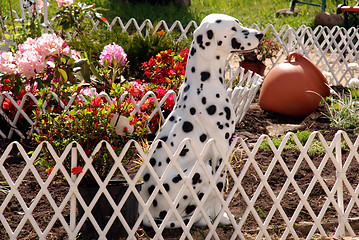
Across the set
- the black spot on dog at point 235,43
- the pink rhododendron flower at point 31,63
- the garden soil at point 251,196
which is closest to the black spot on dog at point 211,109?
the black spot on dog at point 235,43

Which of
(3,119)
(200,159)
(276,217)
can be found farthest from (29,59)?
(276,217)

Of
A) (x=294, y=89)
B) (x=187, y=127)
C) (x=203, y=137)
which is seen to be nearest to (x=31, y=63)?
(x=187, y=127)

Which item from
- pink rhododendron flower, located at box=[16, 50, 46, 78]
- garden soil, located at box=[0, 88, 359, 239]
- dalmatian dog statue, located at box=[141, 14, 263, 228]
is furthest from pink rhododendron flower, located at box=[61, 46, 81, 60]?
dalmatian dog statue, located at box=[141, 14, 263, 228]

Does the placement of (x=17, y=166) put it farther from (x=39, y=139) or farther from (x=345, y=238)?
(x=345, y=238)

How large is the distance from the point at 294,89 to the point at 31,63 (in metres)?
3.37

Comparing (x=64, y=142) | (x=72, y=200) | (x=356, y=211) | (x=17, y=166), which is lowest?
(x=17, y=166)

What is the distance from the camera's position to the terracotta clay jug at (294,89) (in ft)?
20.9

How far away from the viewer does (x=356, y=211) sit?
4.16 m

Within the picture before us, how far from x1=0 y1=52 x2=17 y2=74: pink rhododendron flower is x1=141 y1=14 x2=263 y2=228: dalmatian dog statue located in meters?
1.71

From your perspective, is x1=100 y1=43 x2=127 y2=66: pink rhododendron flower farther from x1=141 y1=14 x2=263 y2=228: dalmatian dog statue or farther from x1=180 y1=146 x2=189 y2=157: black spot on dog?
x1=180 y1=146 x2=189 y2=157: black spot on dog

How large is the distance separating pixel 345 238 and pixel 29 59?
2.81 meters

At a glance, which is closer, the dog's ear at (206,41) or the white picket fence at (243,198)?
the white picket fence at (243,198)

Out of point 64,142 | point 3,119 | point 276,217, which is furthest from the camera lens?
point 3,119

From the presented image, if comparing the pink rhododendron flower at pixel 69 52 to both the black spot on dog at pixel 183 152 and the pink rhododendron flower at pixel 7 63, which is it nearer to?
the pink rhododendron flower at pixel 7 63
